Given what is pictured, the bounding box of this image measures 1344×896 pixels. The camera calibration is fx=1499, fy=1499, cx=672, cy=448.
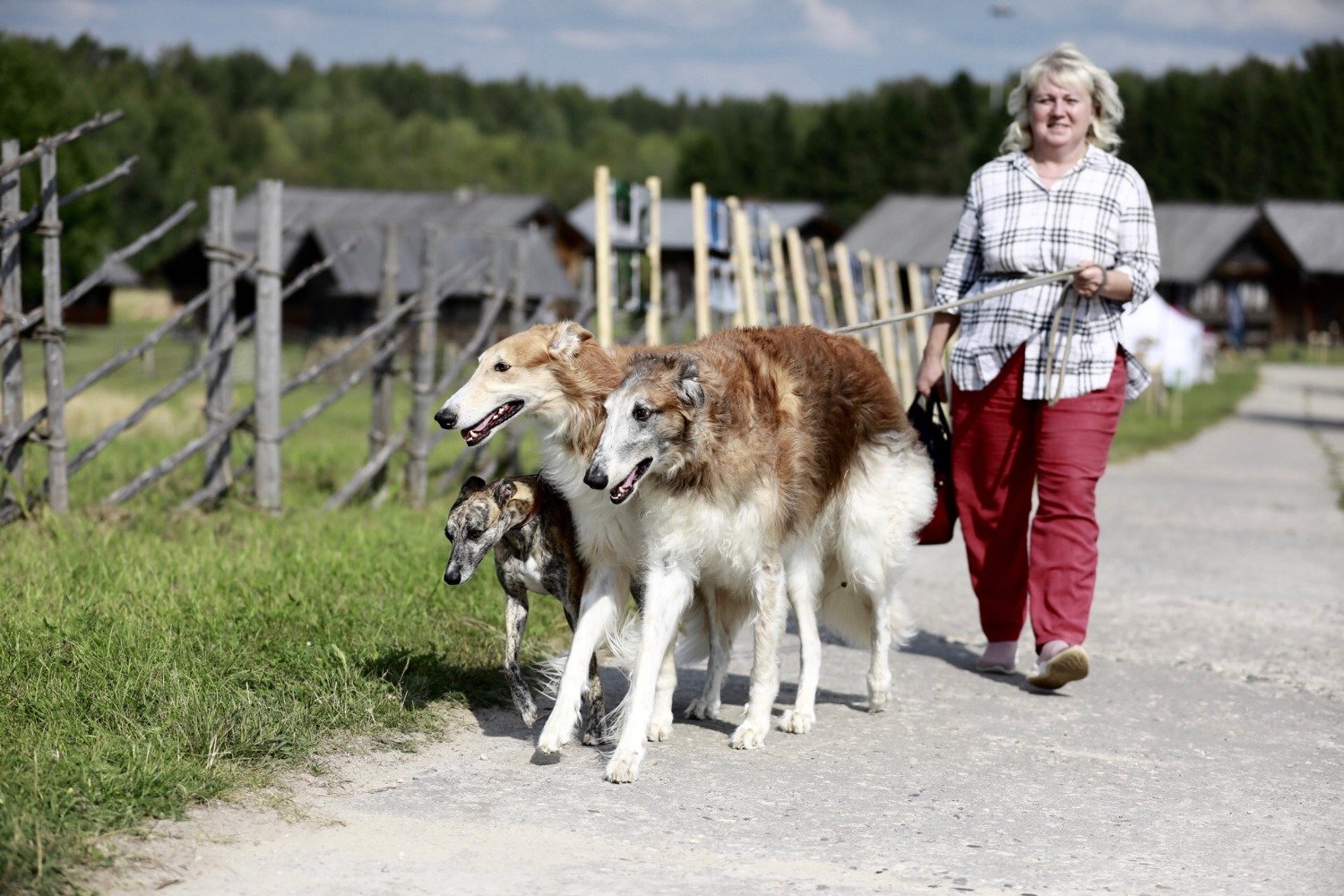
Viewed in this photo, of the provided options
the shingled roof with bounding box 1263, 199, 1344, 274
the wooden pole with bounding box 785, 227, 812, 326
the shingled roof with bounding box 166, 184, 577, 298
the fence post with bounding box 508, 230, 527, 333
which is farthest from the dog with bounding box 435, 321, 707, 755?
the shingled roof with bounding box 1263, 199, 1344, 274

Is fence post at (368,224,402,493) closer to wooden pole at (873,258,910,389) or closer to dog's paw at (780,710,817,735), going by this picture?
dog's paw at (780,710,817,735)

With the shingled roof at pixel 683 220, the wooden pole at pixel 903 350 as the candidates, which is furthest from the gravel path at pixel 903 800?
the shingled roof at pixel 683 220

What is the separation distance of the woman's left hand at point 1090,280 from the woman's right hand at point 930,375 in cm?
69

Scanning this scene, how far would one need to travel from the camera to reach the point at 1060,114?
6.18 metres

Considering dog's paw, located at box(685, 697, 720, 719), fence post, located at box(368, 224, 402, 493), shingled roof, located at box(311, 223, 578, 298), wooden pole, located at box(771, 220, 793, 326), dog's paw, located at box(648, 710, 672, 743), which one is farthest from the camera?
shingled roof, located at box(311, 223, 578, 298)

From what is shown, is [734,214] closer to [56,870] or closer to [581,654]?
[581,654]

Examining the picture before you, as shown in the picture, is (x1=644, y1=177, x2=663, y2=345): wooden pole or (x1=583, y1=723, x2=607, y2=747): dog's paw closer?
(x1=583, y1=723, x2=607, y2=747): dog's paw

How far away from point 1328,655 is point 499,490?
4159mm

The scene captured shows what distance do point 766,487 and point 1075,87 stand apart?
93.1 inches

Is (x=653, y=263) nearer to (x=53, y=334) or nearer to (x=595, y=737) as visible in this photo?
(x=53, y=334)

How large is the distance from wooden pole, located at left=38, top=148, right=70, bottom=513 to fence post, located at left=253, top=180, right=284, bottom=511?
1.26 meters

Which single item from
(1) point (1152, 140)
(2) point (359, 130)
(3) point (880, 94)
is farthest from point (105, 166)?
(3) point (880, 94)

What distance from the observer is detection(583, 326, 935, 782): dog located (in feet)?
15.6

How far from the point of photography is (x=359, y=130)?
101m
